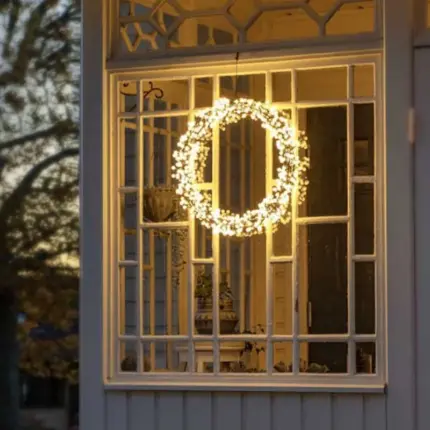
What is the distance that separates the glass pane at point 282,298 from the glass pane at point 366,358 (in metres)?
0.64

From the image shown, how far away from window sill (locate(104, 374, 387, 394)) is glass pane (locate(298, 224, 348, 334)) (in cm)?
214

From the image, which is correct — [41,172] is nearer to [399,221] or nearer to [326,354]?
[326,354]

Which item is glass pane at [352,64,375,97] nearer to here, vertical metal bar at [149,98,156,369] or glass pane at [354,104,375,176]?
glass pane at [354,104,375,176]

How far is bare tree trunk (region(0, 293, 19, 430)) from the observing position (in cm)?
886

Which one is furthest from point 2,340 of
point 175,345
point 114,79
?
point 114,79

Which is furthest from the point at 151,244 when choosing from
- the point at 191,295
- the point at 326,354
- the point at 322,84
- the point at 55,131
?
the point at 322,84

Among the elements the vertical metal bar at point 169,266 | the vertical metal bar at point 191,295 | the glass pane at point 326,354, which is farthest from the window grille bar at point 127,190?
the glass pane at point 326,354

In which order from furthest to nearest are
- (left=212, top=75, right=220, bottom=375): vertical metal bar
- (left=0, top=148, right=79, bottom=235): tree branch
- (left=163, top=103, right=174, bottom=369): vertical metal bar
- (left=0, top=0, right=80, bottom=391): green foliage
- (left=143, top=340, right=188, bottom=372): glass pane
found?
(left=0, top=148, right=79, bottom=235): tree branch < (left=0, top=0, right=80, bottom=391): green foliage < (left=163, top=103, right=174, bottom=369): vertical metal bar < (left=143, top=340, right=188, bottom=372): glass pane < (left=212, top=75, right=220, bottom=375): vertical metal bar

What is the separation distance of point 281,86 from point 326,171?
2.44 ft

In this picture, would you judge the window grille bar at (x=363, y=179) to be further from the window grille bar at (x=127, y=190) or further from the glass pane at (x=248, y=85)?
the glass pane at (x=248, y=85)

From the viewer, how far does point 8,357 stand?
8891mm

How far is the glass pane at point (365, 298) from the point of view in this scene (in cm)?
886

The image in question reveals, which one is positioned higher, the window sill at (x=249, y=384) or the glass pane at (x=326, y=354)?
the window sill at (x=249, y=384)

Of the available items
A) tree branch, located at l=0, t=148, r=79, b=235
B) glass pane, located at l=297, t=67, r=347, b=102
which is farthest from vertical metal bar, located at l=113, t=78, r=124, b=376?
glass pane, located at l=297, t=67, r=347, b=102
